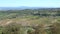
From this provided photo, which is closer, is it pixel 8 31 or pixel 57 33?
pixel 57 33

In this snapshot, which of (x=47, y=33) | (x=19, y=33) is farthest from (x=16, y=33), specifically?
(x=47, y=33)

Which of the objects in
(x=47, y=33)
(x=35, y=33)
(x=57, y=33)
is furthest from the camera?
(x=47, y=33)

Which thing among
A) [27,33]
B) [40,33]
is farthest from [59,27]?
[27,33]

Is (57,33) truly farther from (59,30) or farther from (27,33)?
(27,33)

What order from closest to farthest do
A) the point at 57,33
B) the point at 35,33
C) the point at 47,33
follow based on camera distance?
the point at 57,33 < the point at 35,33 < the point at 47,33

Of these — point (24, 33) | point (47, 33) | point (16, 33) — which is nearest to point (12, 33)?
point (16, 33)

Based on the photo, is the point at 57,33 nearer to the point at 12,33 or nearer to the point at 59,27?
the point at 59,27

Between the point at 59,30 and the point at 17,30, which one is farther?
the point at 17,30

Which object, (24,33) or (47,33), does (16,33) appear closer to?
(24,33)
